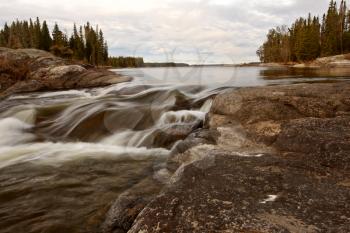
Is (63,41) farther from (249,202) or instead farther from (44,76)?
(249,202)

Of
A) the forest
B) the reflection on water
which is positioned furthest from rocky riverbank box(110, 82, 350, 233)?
the forest

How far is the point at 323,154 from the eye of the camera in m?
5.11

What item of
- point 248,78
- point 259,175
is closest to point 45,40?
point 248,78

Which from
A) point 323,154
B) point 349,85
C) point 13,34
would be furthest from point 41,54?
point 13,34

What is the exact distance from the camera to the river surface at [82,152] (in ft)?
20.5

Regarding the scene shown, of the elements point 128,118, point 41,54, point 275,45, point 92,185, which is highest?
point 275,45

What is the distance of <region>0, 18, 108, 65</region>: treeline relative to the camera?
7112 centimetres

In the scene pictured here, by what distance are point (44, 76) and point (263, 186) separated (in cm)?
2501

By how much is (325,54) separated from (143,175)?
7233cm

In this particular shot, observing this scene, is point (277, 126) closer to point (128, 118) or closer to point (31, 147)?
point (128, 118)

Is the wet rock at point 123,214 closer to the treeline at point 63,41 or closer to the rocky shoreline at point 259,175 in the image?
the rocky shoreline at point 259,175

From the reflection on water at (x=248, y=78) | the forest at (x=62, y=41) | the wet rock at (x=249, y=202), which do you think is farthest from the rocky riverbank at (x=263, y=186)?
the forest at (x=62, y=41)

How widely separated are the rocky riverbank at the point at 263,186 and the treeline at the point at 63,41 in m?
62.8

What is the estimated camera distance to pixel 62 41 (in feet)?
250
